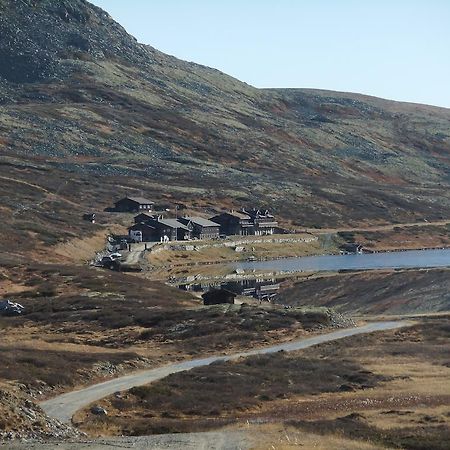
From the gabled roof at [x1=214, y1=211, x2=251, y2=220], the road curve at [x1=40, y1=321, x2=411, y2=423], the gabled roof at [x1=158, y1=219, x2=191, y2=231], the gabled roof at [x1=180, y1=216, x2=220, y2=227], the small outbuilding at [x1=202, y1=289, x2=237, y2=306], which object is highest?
the gabled roof at [x1=214, y1=211, x2=251, y2=220]

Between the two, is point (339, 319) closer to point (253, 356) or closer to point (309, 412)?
point (253, 356)

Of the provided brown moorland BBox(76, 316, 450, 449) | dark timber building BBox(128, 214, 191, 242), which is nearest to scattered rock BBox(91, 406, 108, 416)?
brown moorland BBox(76, 316, 450, 449)

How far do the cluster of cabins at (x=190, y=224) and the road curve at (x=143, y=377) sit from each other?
8659cm

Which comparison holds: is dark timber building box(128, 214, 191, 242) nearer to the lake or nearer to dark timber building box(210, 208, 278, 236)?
dark timber building box(210, 208, 278, 236)

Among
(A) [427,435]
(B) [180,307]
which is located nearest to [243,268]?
(B) [180,307]

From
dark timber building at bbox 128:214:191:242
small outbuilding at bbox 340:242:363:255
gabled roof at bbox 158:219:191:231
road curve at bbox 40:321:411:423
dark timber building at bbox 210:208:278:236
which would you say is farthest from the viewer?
dark timber building at bbox 210:208:278:236

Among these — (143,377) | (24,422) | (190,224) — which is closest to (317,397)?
(143,377)

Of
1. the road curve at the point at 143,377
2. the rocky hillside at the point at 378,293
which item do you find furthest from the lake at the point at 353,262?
the road curve at the point at 143,377

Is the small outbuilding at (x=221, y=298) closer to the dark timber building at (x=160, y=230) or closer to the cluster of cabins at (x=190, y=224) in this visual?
the cluster of cabins at (x=190, y=224)

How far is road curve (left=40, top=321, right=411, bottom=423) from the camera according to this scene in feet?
150

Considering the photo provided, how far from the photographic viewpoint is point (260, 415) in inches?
1781

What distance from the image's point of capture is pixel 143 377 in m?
55.9

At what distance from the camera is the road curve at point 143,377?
4575 centimetres

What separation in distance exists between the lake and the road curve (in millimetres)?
62491
